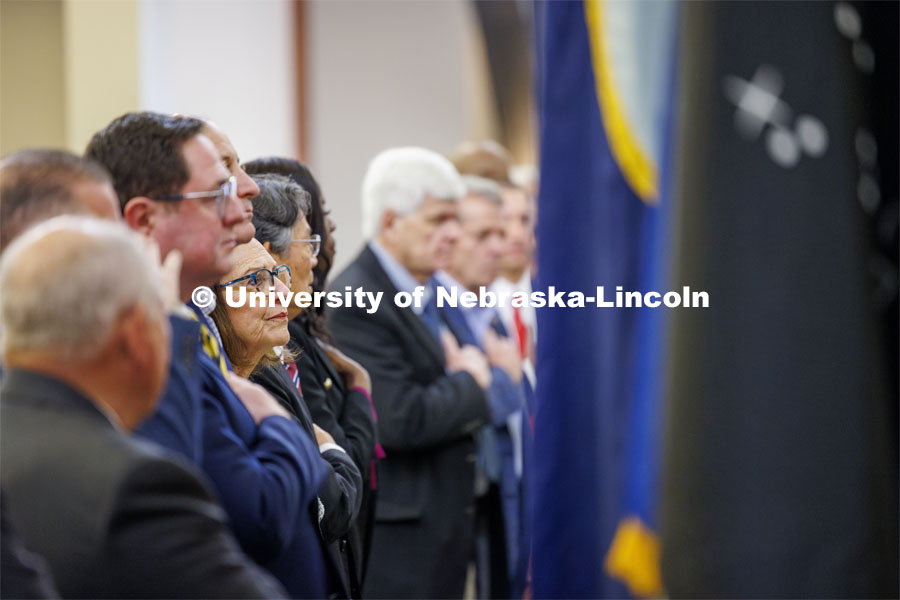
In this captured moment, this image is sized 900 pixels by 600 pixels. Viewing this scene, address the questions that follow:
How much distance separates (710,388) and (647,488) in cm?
34

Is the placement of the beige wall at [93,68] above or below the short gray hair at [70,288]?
above

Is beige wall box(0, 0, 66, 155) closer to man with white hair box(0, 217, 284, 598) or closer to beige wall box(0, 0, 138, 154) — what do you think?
beige wall box(0, 0, 138, 154)

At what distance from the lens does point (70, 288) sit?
4.71ft

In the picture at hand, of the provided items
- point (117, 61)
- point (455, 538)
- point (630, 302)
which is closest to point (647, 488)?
point (630, 302)

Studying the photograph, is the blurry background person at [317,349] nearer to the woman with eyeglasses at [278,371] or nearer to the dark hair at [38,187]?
the woman with eyeglasses at [278,371]

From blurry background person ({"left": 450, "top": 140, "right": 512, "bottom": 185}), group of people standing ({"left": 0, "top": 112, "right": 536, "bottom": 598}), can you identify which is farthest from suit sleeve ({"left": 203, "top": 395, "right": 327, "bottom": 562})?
blurry background person ({"left": 450, "top": 140, "right": 512, "bottom": 185})

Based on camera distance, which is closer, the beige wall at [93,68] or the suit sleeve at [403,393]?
the suit sleeve at [403,393]

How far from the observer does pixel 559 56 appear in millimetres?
2283

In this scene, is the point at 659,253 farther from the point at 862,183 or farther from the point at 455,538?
the point at 455,538

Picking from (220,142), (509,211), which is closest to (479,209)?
(509,211)

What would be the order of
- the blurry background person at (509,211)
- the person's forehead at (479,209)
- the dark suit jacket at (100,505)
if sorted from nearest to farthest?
the dark suit jacket at (100,505) < the person's forehead at (479,209) < the blurry background person at (509,211)

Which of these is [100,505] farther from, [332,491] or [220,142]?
[332,491]

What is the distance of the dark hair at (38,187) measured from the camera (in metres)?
1.69

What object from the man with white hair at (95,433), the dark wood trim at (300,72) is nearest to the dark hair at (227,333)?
the man with white hair at (95,433)
